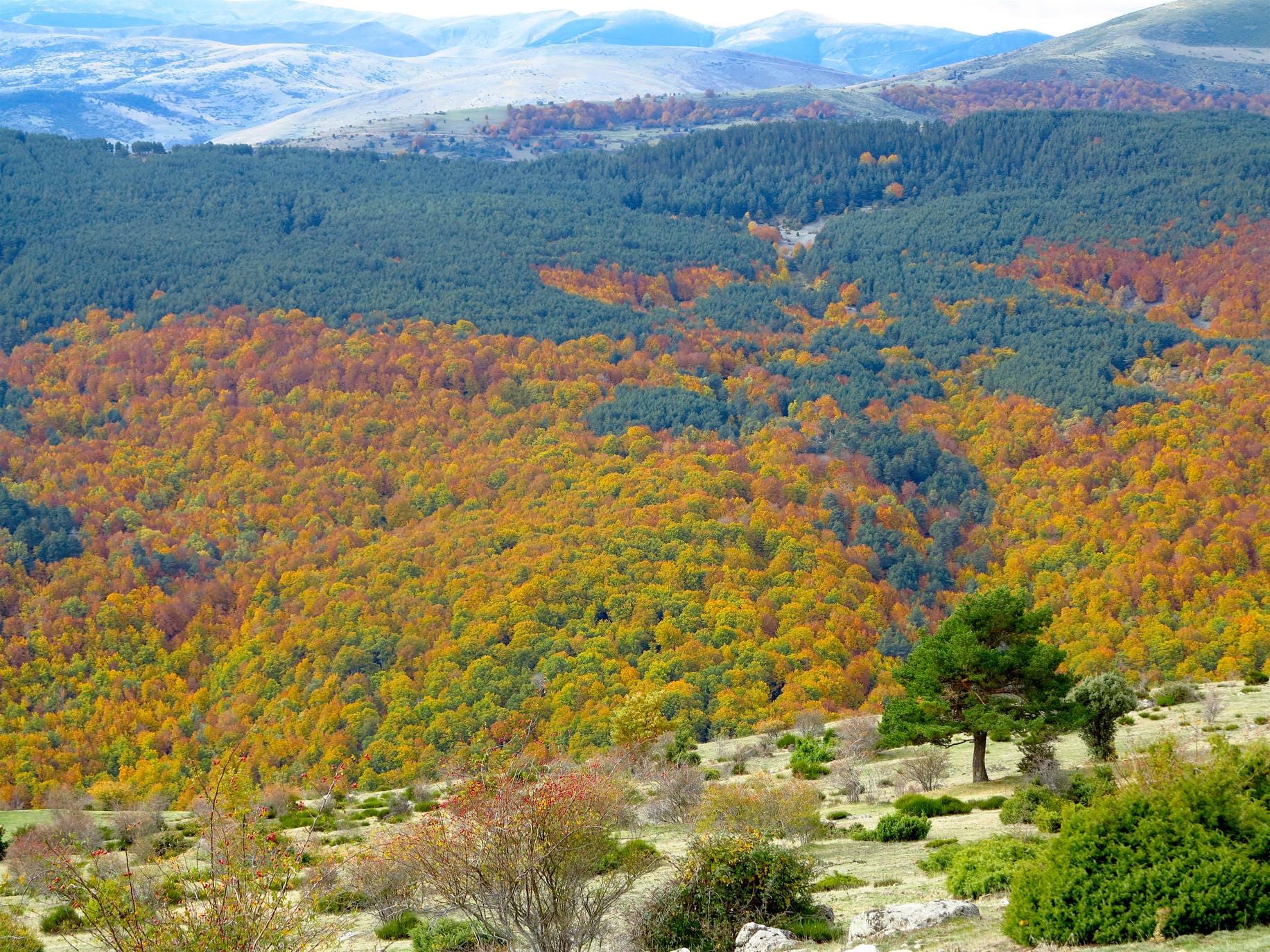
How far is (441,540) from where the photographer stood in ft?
482

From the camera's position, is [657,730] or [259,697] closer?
[657,730]

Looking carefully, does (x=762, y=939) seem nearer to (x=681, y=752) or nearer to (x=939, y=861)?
(x=939, y=861)

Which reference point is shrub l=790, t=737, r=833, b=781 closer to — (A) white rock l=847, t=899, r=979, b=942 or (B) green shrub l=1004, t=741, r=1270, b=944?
(A) white rock l=847, t=899, r=979, b=942

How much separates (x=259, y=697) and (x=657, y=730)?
67.4 m

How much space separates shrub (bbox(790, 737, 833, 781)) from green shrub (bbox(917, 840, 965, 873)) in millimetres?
21898

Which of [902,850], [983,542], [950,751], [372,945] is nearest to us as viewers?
[372,945]

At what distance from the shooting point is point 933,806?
42438 millimetres

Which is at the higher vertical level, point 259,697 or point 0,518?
point 0,518

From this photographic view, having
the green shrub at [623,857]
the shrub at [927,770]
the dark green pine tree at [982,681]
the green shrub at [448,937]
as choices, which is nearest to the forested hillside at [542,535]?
the shrub at [927,770]

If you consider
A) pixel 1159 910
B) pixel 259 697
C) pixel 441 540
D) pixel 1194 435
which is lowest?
pixel 259 697

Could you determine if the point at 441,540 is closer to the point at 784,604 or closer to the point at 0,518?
the point at 784,604

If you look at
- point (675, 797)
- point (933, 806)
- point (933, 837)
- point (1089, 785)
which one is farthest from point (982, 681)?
point (675, 797)

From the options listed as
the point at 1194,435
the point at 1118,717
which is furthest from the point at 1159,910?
the point at 1194,435

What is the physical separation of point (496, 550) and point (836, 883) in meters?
112
